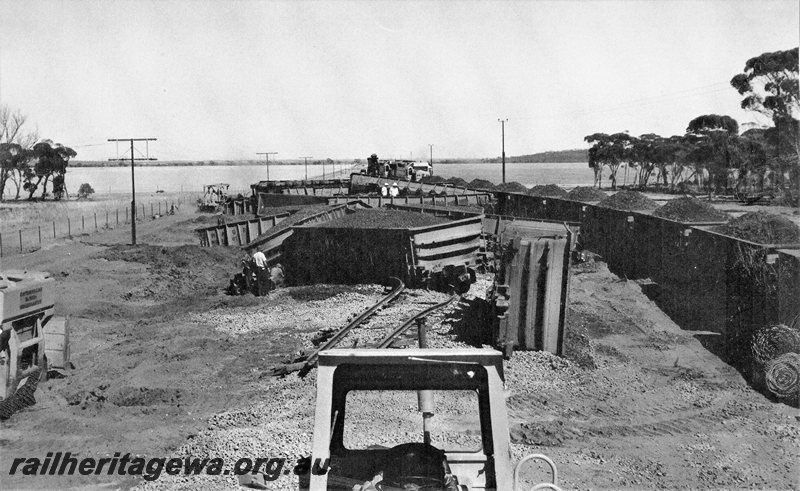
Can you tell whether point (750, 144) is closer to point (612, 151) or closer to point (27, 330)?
point (612, 151)

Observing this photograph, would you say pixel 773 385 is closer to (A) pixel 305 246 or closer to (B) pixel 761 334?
(B) pixel 761 334

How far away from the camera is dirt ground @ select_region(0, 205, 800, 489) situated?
768 cm

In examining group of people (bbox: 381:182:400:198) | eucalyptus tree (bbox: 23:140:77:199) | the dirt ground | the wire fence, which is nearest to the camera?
the dirt ground

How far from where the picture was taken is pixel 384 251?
17938 millimetres

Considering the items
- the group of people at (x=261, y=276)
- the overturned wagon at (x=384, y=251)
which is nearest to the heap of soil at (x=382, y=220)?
the overturned wagon at (x=384, y=251)

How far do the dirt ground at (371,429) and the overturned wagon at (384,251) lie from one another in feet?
2.33

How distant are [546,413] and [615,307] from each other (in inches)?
308

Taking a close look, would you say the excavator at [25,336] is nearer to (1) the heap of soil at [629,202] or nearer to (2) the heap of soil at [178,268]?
(2) the heap of soil at [178,268]

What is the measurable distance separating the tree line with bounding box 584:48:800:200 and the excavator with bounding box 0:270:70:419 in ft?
98.2

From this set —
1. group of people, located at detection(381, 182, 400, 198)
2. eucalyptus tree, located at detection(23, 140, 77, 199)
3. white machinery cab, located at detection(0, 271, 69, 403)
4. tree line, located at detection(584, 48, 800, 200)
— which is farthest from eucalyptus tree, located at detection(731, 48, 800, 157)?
eucalyptus tree, located at detection(23, 140, 77, 199)

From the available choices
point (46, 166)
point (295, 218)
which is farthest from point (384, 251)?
point (46, 166)

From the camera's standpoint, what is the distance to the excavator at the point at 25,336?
30.9ft

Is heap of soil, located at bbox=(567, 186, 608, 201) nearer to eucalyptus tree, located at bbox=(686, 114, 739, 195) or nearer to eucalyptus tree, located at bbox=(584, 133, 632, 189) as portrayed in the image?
eucalyptus tree, located at bbox=(686, 114, 739, 195)

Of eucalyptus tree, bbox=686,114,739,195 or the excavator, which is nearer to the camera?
the excavator
